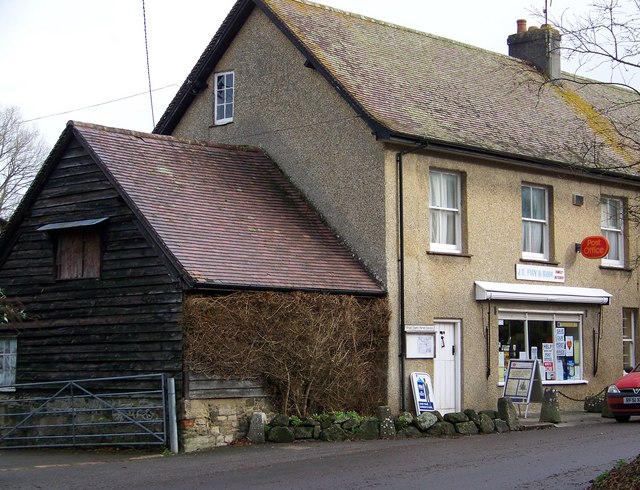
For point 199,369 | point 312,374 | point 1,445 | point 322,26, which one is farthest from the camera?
point 322,26

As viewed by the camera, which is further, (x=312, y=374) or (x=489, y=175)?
(x=489, y=175)

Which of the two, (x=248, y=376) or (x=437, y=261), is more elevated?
(x=437, y=261)

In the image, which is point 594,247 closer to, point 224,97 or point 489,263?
point 489,263

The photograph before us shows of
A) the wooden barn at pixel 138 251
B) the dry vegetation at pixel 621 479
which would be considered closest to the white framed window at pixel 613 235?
the wooden barn at pixel 138 251

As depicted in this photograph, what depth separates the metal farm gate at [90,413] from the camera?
19500 millimetres

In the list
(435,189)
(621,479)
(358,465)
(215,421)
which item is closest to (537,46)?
(435,189)

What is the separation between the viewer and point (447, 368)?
76.9ft

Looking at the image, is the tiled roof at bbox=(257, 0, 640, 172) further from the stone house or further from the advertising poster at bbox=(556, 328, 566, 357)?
the advertising poster at bbox=(556, 328, 566, 357)

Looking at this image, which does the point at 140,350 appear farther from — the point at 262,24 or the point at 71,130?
the point at 262,24

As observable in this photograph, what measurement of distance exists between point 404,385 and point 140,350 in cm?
550

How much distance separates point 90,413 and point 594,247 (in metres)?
12.6

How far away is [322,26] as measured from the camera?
26.2 m

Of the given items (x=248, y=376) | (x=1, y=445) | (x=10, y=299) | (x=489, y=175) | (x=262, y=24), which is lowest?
(x=1, y=445)

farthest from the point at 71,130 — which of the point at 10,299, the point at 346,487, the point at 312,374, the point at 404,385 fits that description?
the point at 346,487
